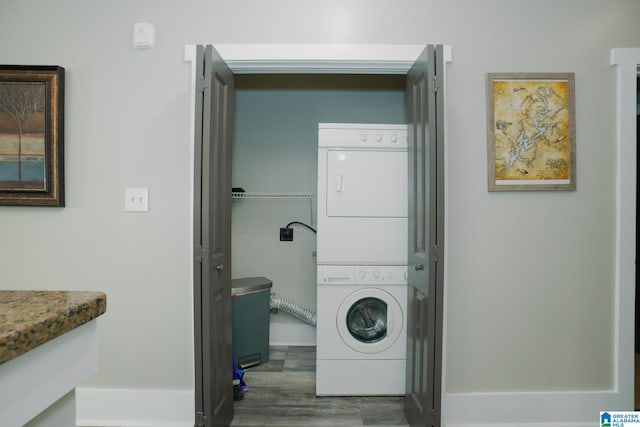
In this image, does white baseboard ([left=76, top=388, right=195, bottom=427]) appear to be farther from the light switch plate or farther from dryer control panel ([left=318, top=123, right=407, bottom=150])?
the light switch plate

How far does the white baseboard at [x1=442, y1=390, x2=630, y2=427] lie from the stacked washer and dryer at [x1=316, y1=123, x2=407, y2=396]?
414 millimetres

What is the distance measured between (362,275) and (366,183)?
1.92 ft

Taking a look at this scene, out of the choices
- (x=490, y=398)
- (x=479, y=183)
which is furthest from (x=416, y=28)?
(x=490, y=398)

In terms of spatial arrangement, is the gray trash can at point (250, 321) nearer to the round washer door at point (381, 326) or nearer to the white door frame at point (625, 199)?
the round washer door at point (381, 326)

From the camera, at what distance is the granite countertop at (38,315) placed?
0.55 meters

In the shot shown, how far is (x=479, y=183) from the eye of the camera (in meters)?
2.08

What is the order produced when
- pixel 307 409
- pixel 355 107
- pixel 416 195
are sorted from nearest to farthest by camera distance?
1. pixel 416 195
2. pixel 307 409
3. pixel 355 107

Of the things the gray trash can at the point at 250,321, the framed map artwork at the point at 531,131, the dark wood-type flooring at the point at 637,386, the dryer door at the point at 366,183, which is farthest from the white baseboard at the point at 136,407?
the dark wood-type flooring at the point at 637,386

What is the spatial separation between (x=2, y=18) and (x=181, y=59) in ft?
3.29

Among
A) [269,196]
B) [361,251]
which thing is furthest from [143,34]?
[361,251]

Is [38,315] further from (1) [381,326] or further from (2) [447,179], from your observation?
(1) [381,326]

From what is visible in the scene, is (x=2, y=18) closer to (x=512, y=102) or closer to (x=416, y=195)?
(x=416, y=195)

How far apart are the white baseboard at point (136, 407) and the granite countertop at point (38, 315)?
1.60 metres

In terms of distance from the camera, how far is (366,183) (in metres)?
2.41
